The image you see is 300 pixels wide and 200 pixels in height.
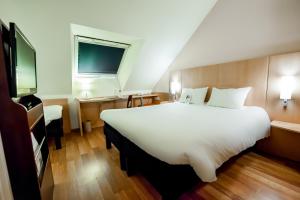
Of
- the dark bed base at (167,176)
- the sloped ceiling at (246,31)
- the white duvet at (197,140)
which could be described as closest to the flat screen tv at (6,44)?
the white duvet at (197,140)

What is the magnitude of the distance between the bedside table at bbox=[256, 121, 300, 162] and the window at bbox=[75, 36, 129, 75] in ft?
10.9

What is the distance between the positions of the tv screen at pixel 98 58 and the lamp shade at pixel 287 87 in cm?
323

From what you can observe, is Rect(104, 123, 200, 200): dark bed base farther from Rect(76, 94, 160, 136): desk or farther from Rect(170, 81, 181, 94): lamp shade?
Rect(170, 81, 181, 94): lamp shade

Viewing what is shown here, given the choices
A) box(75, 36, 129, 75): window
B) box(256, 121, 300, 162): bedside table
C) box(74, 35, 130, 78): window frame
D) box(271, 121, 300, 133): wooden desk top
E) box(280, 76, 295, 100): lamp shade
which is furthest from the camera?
box(75, 36, 129, 75): window

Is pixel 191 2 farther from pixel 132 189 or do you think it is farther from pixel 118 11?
pixel 132 189

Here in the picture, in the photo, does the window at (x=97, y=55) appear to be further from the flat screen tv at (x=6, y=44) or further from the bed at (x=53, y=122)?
the flat screen tv at (x=6, y=44)

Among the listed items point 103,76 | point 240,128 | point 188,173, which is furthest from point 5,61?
point 103,76

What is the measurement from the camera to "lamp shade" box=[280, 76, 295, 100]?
6.48 feet

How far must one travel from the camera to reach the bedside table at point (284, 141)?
1873 millimetres

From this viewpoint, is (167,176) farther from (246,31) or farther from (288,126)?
(246,31)

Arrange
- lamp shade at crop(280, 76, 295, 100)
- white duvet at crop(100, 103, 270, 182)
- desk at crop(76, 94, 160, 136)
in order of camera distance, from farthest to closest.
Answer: desk at crop(76, 94, 160, 136)
lamp shade at crop(280, 76, 295, 100)
white duvet at crop(100, 103, 270, 182)

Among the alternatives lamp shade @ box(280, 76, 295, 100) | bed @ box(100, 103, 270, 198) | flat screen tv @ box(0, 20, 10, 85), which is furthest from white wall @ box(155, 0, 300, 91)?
flat screen tv @ box(0, 20, 10, 85)

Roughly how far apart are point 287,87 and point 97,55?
3644mm

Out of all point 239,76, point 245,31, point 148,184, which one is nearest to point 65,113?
point 148,184
